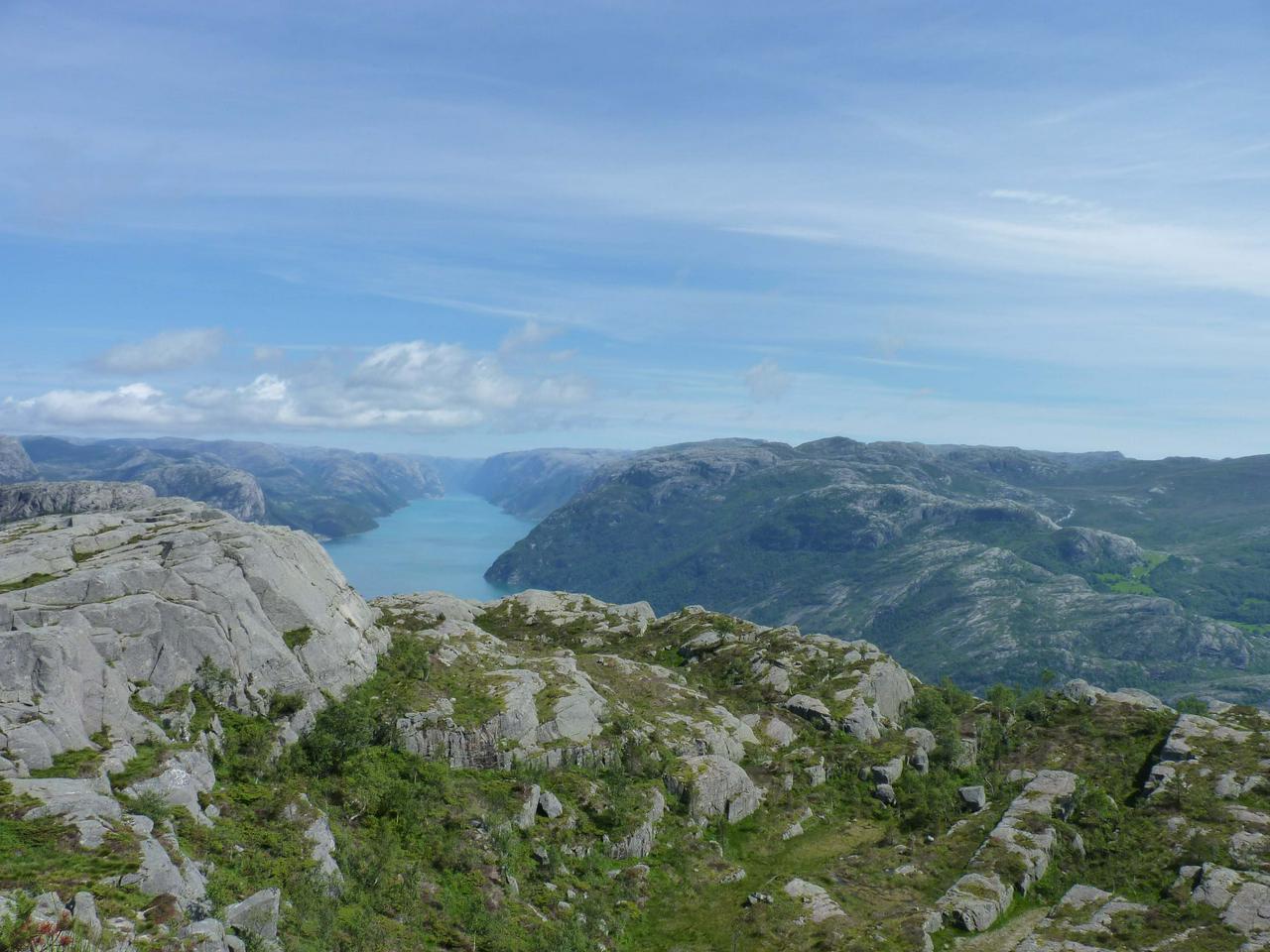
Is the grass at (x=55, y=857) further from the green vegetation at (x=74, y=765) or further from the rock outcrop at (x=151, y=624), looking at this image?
the rock outcrop at (x=151, y=624)

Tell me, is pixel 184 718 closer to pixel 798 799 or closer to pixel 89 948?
pixel 89 948

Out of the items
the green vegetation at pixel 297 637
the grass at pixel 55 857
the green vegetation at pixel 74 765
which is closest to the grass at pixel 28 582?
the green vegetation at pixel 297 637

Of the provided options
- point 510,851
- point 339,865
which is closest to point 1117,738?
point 510,851

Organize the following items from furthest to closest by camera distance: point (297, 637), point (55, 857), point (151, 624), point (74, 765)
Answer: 1. point (297, 637)
2. point (151, 624)
3. point (74, 765)
4. point (55, 857)

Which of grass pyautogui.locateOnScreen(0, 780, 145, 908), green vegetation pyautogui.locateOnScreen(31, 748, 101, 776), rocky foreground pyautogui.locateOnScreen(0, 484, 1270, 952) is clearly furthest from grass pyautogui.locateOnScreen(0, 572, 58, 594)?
grass pyautogui.locateOnScreen(0, 780, 145, 908)

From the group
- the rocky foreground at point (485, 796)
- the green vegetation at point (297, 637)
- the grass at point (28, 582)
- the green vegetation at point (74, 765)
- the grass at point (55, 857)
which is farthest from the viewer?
the green vegetation at point (297, 637)

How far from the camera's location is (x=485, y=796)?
57.3 meters

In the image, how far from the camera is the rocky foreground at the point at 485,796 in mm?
38250

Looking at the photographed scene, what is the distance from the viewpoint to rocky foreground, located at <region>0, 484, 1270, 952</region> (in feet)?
125

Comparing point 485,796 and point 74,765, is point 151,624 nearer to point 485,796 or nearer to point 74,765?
point 74,765

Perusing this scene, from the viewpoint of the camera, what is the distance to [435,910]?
147 ft

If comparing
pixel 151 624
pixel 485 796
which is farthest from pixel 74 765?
pixel 485 796

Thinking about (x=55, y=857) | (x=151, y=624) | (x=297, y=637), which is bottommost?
(x=55, y=857)

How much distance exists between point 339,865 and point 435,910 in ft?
22.6
